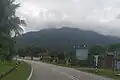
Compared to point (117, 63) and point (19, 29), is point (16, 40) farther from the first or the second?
point (117, 63)

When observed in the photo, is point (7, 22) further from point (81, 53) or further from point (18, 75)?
point (81, 53)

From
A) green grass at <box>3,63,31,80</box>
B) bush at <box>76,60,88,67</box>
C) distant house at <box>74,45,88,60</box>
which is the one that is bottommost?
green grass at <box>3,63,31,80</box>

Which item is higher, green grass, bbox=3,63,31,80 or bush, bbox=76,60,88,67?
bush, bbox=76,60,88,67

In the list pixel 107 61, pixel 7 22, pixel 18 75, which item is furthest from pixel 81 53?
pixel 18 75

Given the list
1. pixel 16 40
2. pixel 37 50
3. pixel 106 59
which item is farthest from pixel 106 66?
pixel 37 50

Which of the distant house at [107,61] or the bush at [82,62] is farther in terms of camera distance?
the bush at [82,62]

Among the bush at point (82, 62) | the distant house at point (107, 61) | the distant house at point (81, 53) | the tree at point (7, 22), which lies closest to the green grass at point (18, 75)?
the tree at point (7, 22)

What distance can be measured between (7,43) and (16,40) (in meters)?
9.26

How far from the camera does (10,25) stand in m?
48.7

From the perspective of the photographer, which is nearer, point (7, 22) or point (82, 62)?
point (7, 22)

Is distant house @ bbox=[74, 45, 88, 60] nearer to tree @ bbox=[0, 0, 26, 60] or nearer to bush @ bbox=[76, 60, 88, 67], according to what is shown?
bush @ bbox=[76, 60, 88, 67]

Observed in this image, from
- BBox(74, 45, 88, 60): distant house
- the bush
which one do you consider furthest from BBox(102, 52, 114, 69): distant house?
BBox(74, 45, 88, 60): distant house

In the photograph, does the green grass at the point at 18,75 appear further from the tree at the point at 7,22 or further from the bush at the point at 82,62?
the bush at the point at 82,62

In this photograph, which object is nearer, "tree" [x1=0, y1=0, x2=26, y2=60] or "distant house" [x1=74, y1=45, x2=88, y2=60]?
"tree" [x1=0, y1=0, x2=26, y2=60]
